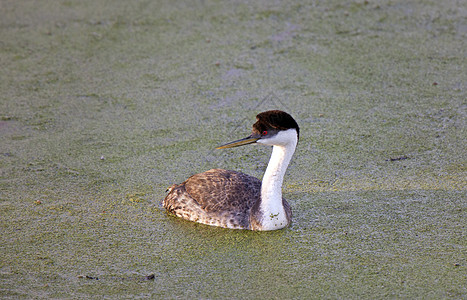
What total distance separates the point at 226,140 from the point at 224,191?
1.05m

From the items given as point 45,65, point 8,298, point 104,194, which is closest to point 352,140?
point 104,194

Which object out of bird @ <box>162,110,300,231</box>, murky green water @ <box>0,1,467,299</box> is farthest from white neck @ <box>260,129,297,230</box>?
murky green water @ <box>0,1,467,299</box>

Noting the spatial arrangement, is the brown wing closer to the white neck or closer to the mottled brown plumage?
the mottled brown plumage

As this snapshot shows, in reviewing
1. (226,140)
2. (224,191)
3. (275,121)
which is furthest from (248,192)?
(226,140)

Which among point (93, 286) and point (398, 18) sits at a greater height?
point (398, 18)

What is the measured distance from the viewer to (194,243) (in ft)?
11.3

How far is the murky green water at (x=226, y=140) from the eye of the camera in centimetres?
319

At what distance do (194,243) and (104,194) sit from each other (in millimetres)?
859

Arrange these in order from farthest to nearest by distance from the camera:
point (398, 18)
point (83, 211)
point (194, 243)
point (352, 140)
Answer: point (398, 18)
point (352, 140)
point (83, 211)
point (194, 243)

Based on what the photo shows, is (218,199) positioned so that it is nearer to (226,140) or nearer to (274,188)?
(274,188)

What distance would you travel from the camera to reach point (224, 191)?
3.63 meters

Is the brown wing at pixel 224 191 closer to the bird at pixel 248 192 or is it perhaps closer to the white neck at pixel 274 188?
the bird at pixel 248 192

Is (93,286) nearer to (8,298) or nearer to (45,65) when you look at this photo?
(8,298)

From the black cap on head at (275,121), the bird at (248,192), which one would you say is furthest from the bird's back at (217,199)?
the black cap on head at (275,121)
